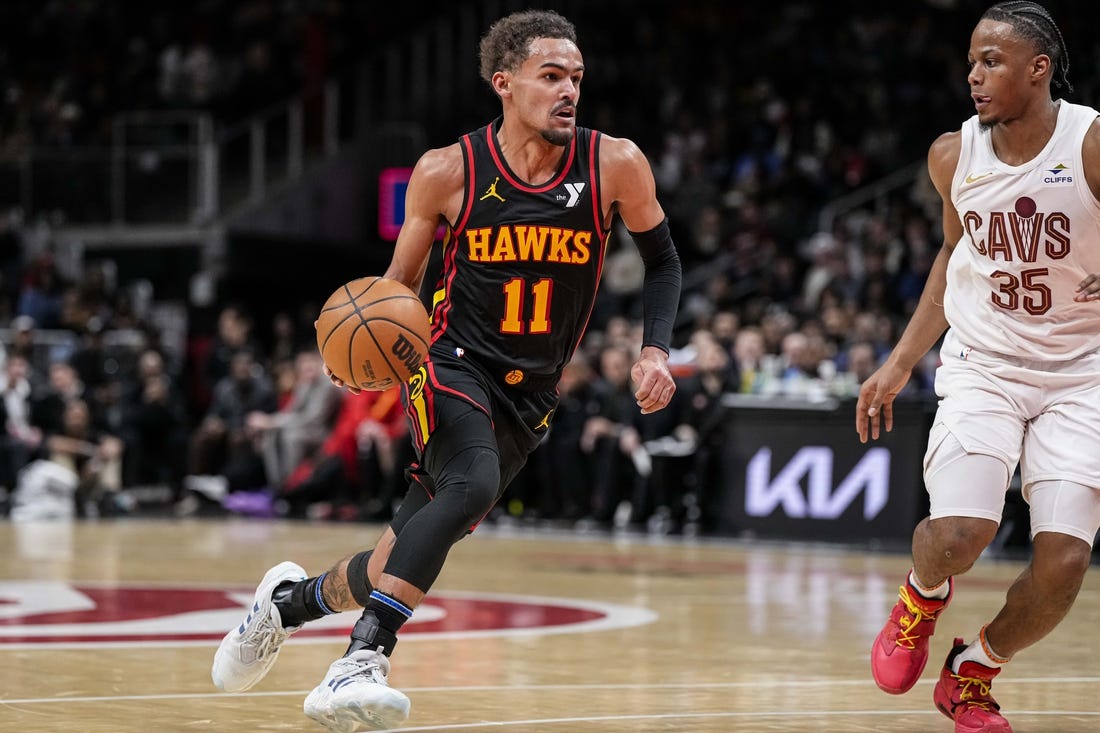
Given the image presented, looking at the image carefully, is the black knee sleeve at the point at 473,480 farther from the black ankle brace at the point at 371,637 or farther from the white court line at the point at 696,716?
the white court line at the point at 696,716

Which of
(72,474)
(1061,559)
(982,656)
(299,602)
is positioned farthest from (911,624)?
(72,474)

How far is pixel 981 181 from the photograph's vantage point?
205 inches

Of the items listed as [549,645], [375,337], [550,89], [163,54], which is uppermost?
[163,54]

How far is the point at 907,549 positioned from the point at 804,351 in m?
2.29

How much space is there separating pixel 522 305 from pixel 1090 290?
5.64 ft

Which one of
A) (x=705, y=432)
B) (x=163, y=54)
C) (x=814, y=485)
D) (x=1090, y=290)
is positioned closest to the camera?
(x=1090, y=290)

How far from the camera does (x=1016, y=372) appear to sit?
514 cm

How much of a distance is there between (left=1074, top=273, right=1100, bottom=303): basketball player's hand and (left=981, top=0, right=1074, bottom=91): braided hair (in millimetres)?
718

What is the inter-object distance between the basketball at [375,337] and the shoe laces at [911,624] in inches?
67.7

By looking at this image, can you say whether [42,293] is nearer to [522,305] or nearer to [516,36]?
[516,36]

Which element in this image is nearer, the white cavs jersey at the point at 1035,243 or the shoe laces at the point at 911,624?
the white cavs jersey at the point at 1035,243

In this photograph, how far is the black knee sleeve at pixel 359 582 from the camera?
520 cm

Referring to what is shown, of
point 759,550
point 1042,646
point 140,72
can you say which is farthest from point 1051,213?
point 140,72

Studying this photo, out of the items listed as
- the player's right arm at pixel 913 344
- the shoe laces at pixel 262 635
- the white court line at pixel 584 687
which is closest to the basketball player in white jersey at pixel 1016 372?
the player's right arm at pixel 913 344
